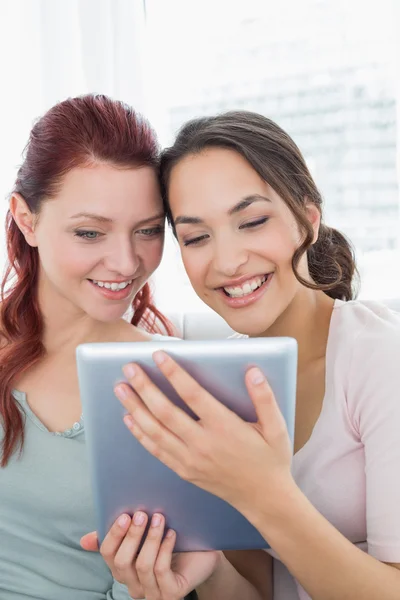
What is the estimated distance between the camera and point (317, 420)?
1.38 m

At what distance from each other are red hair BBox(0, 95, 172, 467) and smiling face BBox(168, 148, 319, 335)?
16 cm

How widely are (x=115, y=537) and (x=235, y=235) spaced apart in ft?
1.92

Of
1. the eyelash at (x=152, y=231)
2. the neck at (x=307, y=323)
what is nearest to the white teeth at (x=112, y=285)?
the eyelash at (x=152, y=231)

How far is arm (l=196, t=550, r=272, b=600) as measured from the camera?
137 centimetres

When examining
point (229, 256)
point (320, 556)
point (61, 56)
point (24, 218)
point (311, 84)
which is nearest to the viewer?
point (320, 556)

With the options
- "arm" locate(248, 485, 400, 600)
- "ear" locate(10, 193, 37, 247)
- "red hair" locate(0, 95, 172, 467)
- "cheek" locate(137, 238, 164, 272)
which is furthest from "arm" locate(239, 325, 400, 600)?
"ear" locate(10, 193, 37, 247)

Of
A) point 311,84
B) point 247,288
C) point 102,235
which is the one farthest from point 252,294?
point 311,84

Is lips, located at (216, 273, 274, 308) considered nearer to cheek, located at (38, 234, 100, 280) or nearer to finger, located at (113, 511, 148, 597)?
cheek, located at (38, 234, 100, 280)

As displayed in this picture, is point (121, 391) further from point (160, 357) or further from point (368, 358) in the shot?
point (368, 358)

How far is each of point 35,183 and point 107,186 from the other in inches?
8.0

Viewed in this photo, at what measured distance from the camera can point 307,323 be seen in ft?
4.94

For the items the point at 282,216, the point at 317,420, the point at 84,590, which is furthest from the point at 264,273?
the point at 84,590

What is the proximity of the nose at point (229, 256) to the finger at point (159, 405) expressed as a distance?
0.41 metres

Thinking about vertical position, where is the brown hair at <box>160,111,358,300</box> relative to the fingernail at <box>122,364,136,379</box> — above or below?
above
